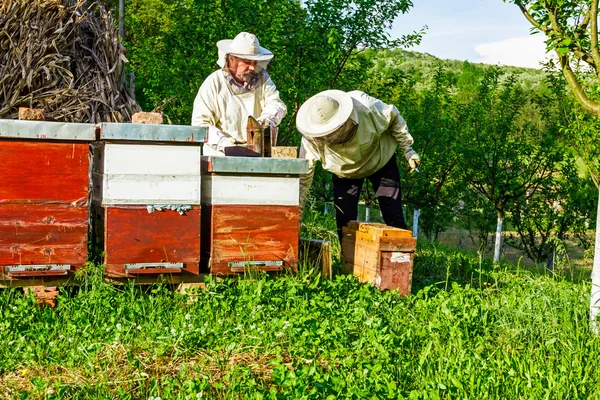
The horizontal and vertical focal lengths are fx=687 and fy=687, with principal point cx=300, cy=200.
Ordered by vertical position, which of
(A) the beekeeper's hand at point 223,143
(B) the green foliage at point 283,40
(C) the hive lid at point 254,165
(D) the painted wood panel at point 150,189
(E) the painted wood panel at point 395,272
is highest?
(B) the green foliage at point 283,40

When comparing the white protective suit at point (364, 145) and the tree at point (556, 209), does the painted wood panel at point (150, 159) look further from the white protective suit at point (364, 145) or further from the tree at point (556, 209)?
the tree at point (556, 209)

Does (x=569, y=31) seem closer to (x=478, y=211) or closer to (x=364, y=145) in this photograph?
(x=364, y=145)

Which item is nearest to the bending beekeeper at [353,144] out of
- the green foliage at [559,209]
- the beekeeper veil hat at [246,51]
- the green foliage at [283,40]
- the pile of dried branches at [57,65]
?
the beekeeper veil hat at [246,51]

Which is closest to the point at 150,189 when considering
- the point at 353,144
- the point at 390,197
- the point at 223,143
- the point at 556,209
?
the point at 223,143

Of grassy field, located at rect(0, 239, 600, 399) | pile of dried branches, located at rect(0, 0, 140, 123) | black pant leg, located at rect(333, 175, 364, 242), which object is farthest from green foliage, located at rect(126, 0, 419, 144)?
grassy field, located at rect(0, 239, 600, 399)

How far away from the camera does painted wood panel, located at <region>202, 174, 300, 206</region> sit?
447 centimetres

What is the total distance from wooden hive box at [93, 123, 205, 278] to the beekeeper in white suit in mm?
986

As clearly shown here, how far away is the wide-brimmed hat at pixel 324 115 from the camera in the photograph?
5185mm

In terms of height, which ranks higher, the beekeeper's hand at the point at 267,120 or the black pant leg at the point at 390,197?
the beekeeper's hand at the point at 267,120

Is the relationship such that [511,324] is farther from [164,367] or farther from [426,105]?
[426,105]

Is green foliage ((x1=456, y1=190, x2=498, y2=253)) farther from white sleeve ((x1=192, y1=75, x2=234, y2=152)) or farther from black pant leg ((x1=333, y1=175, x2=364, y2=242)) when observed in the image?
white sleeve ((x1=192, y1=75, x2=234, y2=152))

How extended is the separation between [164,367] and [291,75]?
867 cm

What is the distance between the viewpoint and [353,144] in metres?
5.55

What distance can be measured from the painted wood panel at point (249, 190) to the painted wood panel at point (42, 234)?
0.81m
